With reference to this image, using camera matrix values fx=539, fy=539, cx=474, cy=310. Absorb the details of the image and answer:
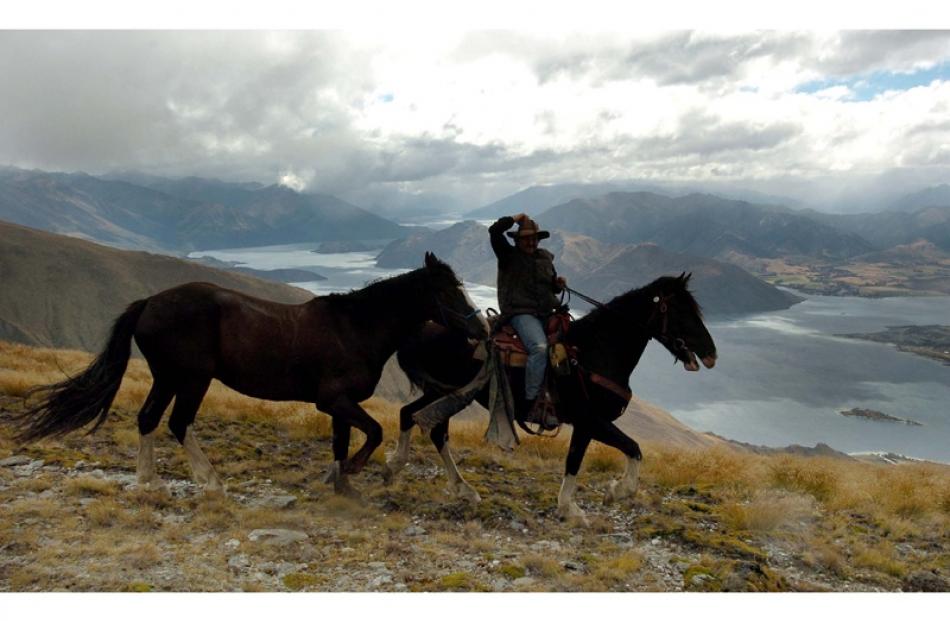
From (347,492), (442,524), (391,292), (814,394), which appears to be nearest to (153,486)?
(347,492)

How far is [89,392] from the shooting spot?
6590mm

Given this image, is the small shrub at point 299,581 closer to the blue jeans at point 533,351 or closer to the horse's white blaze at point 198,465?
the horse's white blaze at point 198,465

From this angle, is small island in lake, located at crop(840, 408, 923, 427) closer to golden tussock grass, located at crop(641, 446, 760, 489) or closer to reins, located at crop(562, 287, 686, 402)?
golden tussock grass, located at crop(641, 446, 760, 489)

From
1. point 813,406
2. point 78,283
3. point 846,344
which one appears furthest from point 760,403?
point 78,283

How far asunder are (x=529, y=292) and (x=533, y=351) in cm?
74

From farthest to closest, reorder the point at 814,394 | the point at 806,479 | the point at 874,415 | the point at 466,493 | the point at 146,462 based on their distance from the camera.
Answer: the point at 814,394 < the point at 874,415 < the point at 806,479 < the point at 466,493 < the point at 146,462

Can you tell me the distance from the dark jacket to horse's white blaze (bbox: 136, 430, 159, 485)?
4574 mm

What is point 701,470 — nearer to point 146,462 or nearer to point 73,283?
point 146,462

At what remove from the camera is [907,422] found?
123 meters

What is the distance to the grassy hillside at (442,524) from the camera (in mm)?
4734

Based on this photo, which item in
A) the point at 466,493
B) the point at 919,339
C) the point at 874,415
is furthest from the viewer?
the point at 919,339

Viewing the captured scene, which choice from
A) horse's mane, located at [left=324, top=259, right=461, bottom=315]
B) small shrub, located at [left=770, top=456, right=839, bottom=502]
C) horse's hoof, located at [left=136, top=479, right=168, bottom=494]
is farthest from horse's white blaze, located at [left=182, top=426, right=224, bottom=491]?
small shrub, located at [left=770, top=456, right=839, bottom=502]

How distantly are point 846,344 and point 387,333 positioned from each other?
222 meters

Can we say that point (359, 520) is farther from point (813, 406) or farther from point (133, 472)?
point (813, 406)
